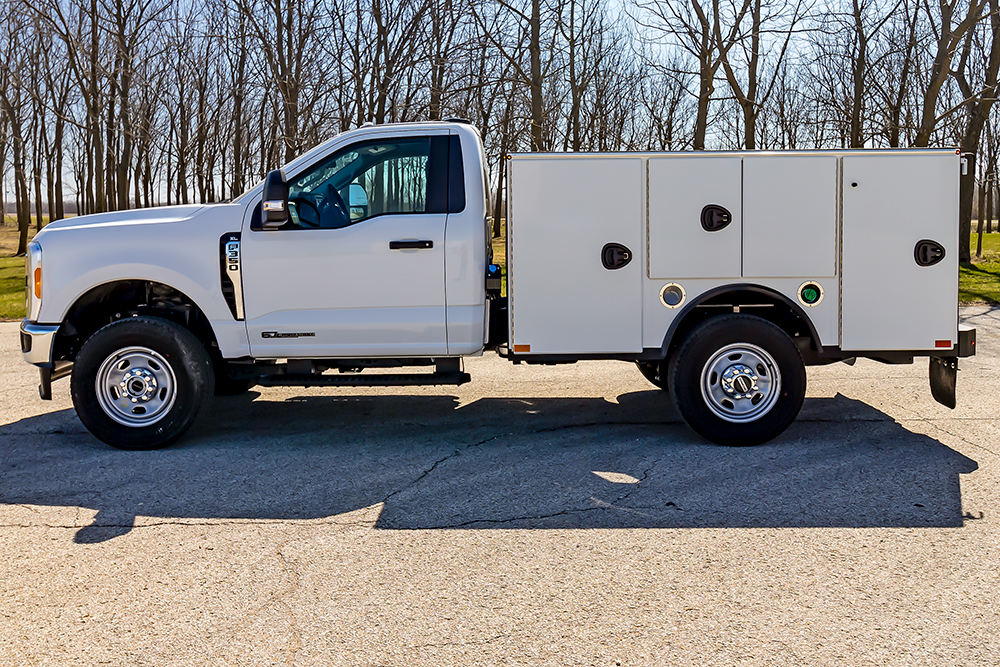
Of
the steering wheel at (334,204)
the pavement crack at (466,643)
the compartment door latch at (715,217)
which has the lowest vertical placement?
the pavement crack at (466,643)

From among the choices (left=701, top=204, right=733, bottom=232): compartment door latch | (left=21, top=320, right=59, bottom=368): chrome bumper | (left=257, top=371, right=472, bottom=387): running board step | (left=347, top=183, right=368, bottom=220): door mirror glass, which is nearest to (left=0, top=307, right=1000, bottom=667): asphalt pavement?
(left=257, top=371, right=472, bottom=387): running board step

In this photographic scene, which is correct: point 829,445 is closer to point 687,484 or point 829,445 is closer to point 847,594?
point 687,484

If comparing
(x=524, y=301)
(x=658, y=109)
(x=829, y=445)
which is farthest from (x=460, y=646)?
(x=658, y=109)

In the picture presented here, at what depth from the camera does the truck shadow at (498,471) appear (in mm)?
5090

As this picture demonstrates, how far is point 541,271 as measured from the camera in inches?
256

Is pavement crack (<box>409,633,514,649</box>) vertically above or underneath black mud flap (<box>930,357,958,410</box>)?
underneath

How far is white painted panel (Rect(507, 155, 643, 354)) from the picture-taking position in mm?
6371

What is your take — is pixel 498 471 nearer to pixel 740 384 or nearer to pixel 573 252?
pixel 573 252

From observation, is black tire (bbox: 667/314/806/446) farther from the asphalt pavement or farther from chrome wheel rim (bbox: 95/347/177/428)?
chrome wheel rim (bbox: 95/347/177/428)

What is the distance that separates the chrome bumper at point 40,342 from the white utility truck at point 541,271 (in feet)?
0.04

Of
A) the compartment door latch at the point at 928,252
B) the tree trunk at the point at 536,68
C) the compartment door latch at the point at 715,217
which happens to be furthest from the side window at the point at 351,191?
the tree trunk at the point at 536,68

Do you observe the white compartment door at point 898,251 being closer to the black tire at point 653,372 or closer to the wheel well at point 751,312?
the wheel well at point 751,312

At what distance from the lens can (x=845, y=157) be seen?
637 centimetres

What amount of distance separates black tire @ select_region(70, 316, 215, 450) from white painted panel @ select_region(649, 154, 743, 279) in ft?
10.9
